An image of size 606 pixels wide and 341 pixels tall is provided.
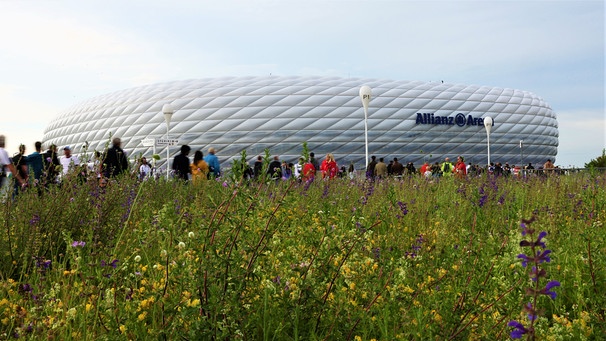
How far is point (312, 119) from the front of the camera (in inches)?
2085

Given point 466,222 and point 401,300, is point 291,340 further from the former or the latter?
point 466,222

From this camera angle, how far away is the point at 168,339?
1.83m

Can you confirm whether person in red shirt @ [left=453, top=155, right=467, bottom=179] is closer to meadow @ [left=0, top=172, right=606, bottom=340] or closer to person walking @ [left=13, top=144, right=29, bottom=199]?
meadow @ [left=0, top=172, right=606, bottom=340]

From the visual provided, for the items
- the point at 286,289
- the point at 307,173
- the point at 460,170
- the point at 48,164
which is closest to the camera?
the point at 286,289

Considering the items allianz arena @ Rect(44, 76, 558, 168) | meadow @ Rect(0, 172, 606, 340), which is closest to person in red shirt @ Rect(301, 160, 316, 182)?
meadow @ Rect(0, 172, 606, 340)

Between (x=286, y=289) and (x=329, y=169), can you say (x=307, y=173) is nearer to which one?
(x=286, y=289)

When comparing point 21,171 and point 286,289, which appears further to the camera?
point 21,171

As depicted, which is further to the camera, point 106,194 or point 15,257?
point 106,194

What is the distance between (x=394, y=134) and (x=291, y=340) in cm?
5406

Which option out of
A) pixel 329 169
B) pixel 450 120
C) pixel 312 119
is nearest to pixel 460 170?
pixel 329 169

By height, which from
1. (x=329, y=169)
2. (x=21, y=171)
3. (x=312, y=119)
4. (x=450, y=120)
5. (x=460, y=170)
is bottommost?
(x=460, y=170)

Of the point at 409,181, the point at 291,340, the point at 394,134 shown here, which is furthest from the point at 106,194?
the point at 394,134

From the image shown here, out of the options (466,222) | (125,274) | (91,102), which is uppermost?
(91,102)

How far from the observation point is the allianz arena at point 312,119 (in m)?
52.4
